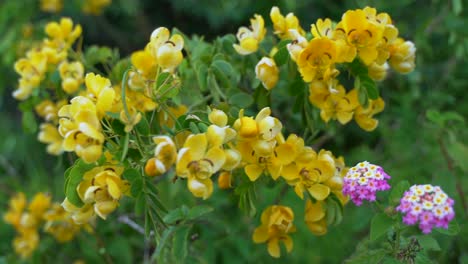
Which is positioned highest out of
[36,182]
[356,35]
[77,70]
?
[356,35]

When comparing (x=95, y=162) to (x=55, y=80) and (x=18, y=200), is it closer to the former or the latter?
(x=55, y=80)

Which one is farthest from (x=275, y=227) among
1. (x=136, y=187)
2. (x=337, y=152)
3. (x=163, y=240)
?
(x=337, y=152)

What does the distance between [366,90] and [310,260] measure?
90cm

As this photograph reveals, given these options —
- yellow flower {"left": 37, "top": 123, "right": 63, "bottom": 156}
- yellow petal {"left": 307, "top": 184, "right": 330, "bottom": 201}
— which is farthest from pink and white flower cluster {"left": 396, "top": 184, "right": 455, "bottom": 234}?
yellow flower {"left": 37, "top": 123, "right": 63, "bottom": 156}

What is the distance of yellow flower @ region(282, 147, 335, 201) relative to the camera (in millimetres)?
1202

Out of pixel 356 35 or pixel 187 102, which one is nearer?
pixel 356 35

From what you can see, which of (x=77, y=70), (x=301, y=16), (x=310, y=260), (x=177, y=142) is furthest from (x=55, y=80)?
(x=301, y=16)

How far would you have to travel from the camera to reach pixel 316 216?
1282mm

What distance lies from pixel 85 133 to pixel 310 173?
17.9 inches

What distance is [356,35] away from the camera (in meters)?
1.22

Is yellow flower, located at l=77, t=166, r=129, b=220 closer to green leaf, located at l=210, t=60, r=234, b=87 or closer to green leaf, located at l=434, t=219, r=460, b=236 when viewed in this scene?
green leaf, located at l=210, t=60, r=234, b=87

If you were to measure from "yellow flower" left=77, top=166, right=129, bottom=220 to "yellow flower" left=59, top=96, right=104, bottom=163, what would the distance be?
65 millimetres

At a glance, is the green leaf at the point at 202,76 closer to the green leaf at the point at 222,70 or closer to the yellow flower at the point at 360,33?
the green leaf at the point at 222,70

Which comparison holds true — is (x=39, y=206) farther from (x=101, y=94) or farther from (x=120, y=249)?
(x=101, y=94)
